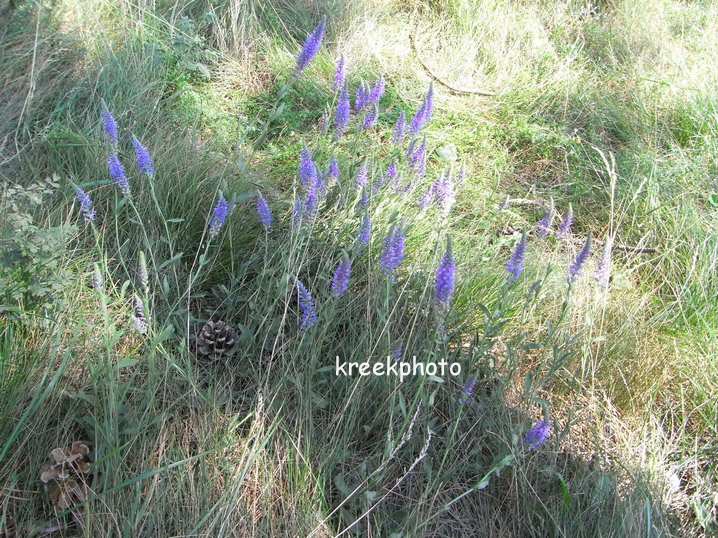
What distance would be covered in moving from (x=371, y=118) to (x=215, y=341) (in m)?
1.11

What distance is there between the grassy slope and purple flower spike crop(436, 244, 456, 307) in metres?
0.25

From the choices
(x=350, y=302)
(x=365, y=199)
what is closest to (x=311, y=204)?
(x=365, y=199)

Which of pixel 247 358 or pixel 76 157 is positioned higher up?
pixel 76 157

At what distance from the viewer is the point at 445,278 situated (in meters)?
1.50

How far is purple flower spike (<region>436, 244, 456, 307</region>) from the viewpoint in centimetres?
148

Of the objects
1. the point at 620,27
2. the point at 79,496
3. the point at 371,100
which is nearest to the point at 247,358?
the point at 79,496

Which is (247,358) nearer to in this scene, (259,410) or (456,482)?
(259,410)

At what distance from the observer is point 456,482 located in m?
1.73

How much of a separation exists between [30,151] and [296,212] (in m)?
1.37

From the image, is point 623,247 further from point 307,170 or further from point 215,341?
point 215,341

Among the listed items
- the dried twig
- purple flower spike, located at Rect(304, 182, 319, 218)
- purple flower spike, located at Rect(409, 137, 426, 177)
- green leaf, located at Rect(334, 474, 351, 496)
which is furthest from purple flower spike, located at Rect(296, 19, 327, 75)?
green leaf, located at Rect(334, 474, 351, 496)

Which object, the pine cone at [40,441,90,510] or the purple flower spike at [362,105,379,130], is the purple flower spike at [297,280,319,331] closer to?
the pine cone at [40,441,90,510]

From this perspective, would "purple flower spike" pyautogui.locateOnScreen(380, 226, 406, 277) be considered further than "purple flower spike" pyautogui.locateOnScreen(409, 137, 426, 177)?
No

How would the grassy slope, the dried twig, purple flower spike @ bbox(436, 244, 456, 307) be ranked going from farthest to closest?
the dried twig < the grassy slope < purple flower spike @ bbox(436, 244, 456, 307)
